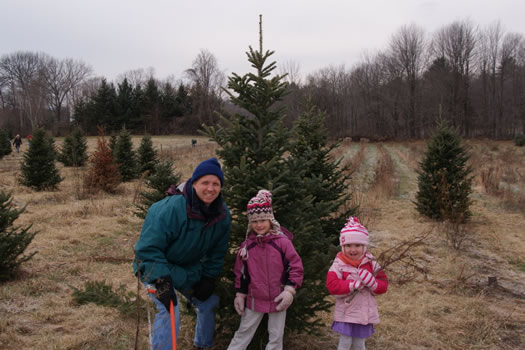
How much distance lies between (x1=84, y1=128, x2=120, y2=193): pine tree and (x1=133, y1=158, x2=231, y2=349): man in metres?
11.9

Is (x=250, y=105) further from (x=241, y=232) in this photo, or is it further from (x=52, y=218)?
(x=52, y=218)

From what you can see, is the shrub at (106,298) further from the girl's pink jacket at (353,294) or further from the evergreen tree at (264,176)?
the girl's pink jacket at (353,294)

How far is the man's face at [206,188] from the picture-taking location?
3.03m

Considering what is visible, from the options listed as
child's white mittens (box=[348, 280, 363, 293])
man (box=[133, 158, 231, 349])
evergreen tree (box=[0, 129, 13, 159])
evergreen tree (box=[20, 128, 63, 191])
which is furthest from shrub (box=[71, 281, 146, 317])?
evergreen tree (box=[0, 129, 13, 159])

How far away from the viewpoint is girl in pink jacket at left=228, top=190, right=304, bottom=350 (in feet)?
9.89

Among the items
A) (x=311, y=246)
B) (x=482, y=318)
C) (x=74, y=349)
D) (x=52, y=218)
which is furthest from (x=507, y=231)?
(x=52, y=218)

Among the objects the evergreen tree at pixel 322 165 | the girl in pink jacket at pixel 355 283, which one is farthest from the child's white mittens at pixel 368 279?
the evergreen tree at pixel 322 165

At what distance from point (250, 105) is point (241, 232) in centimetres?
129

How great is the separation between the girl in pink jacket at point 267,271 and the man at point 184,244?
0.28 meters

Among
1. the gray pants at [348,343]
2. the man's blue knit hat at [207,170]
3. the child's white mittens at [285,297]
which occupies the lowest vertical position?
the gray pants at [348,343]

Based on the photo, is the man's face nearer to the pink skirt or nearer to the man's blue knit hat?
the man's blue knit hat

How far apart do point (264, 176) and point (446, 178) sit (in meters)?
8.57

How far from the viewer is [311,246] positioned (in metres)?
4.15

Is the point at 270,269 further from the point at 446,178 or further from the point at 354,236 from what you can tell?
the point at 446,178
